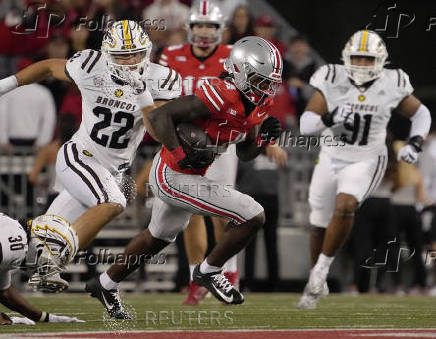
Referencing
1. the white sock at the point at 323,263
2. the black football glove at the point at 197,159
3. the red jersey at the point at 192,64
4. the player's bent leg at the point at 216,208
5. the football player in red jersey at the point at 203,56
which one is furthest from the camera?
the red jersey at the point at 192,64

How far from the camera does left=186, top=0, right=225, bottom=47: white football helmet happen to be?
9258 millimetres

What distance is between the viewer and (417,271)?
11602mm

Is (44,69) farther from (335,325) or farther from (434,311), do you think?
(434,311)

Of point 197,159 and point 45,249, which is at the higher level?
point 197,159

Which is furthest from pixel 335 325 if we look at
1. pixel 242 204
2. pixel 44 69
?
pixel 44 69

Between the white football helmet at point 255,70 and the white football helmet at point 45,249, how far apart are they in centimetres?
134

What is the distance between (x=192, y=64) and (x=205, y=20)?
1.20ft

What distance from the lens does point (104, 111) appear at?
24.4 ft

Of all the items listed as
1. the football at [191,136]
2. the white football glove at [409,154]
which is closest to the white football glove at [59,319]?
the football at [191,136]

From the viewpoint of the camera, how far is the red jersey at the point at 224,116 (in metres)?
6.56

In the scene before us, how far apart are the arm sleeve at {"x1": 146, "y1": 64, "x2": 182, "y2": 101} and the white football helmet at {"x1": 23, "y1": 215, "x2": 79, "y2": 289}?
1557mm

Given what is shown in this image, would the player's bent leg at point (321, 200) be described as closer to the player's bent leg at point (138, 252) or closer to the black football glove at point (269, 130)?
the black football glove at point (269, 130)

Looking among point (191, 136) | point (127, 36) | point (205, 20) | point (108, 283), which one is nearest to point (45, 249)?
point (108, 283)

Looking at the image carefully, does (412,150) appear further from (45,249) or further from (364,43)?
(45,249)
